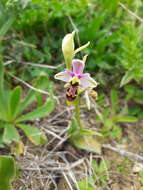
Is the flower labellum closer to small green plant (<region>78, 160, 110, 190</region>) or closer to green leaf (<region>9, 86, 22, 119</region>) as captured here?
green leaf (<region>9, 86, 22, 119</region>)

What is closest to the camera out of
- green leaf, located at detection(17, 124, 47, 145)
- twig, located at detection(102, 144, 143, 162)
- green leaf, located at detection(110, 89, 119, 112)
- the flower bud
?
the flower bud

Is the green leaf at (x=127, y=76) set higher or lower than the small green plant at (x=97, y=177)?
higher

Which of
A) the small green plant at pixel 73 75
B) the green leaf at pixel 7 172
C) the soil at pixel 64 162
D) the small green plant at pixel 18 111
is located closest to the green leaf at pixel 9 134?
the small green plant at pixel 18 111

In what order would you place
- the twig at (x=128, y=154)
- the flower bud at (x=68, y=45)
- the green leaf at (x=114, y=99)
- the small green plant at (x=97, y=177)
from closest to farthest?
the flower bud at (x=68, y=45) → the small green plant at (x=97, y=177) → the twig at (x=128, y=154) → the green leaf at (x=114, y=99)

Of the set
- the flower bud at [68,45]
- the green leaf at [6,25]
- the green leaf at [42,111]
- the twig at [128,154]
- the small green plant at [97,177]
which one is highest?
the green leaf at [6,25]

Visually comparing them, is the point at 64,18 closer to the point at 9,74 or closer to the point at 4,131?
the point at 9,74

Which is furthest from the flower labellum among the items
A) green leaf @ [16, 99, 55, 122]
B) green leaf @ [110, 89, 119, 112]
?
green leaf @ [110, 89, 119, 112]

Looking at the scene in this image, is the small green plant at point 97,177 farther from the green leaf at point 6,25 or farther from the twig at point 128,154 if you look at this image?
the green leaf at point 6,25
